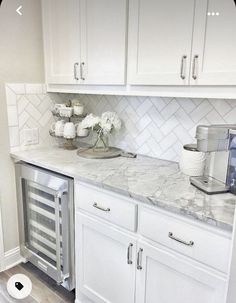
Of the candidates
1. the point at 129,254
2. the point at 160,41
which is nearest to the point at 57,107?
the point at 160,41

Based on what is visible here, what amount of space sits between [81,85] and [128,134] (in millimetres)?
500

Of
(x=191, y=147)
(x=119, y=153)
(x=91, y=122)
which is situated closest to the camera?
(x=191, y=147)

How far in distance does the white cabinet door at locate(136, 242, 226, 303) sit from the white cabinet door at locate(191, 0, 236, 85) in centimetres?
84

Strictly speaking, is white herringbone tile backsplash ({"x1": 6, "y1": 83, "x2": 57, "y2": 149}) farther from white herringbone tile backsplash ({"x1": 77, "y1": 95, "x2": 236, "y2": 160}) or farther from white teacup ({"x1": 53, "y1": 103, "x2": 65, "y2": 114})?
white herringbone tile backsplash ({"x1": 77, "y1": 95, "x2": 236, "y2": 160})

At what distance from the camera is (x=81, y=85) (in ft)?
6.17

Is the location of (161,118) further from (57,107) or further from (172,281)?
(172,281)

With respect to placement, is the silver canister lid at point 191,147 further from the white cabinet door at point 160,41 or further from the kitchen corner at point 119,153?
the white cabinet door at point 160,41

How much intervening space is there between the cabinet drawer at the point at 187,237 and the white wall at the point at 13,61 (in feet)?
3.96

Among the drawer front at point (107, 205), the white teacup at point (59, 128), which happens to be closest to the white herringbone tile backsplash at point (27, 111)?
the white teacup at point (59, 128)

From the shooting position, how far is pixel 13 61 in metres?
1.93

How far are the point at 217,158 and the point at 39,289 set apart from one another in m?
1.53

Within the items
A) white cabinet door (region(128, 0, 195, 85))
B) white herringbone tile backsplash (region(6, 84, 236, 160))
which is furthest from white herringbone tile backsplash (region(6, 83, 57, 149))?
white cabinet door (region(128, 0, 195, 85))

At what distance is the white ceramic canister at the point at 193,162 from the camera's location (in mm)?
1494

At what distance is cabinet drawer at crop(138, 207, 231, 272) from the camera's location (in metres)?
1.04
